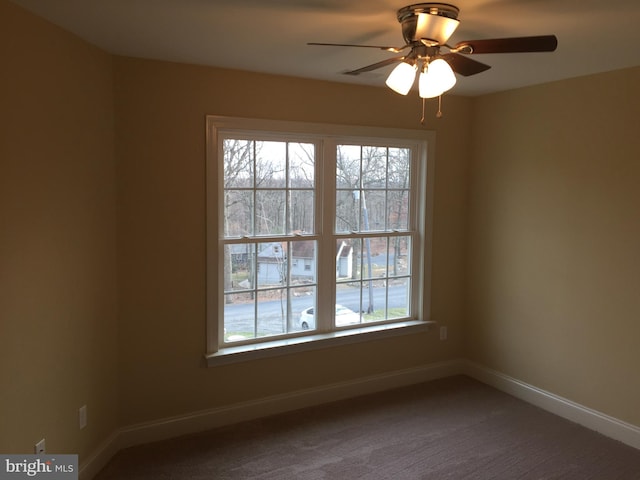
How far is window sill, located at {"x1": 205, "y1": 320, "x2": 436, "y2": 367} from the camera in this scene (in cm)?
329

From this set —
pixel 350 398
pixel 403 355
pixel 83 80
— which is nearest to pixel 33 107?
pixel 83 80

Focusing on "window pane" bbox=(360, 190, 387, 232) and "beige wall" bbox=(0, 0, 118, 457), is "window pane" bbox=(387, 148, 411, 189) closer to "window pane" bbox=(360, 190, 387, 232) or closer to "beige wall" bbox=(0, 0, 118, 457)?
"window pane" bbox=(360, 190, 387, 232)

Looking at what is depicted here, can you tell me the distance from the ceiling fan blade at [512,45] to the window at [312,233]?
5.47 ft

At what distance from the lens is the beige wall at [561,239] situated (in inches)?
123

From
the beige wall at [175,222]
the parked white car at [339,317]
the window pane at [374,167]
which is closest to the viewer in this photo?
the beige wall at [175,222]

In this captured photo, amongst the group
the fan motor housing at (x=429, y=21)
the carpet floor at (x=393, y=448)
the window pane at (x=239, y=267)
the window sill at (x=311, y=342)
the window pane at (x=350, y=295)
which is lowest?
the carpet floor at (x=393, y=448)

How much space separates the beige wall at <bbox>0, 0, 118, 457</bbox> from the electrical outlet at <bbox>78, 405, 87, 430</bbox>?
31 millimetres

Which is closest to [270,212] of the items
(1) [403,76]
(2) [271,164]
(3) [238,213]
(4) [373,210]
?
(3) [238,213]

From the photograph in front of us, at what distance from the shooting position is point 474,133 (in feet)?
13.5

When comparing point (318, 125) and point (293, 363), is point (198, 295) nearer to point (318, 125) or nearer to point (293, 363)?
point (293, 363)

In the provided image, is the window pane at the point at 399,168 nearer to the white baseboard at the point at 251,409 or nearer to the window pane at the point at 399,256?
the window pane at the point at 399,256

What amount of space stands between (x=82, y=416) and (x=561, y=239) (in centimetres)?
320

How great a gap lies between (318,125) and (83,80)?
1.51 m

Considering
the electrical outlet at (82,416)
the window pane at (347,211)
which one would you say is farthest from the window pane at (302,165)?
the electrical outlet at (82,416)
